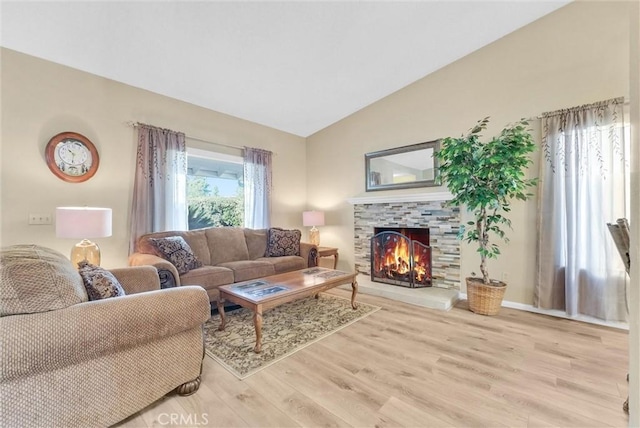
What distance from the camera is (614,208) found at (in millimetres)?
2600

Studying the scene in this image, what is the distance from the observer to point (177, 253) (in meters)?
2.98

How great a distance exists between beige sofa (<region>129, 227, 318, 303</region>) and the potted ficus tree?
6.97ft

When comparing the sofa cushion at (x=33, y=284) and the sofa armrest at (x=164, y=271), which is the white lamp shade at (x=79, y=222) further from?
the sofa cushion at (x=33, y=284)

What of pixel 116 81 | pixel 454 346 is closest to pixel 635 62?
pixel 454 346

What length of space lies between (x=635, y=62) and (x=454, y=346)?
7.20 feet

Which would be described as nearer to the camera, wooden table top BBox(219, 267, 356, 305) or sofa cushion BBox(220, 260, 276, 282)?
wooden table top BBox(219, 267, 356, 305)

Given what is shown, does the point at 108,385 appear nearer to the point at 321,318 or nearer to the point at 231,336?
the point at 231,336

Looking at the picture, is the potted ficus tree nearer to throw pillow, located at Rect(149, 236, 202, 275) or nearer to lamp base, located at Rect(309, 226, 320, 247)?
lamp base, located at Rect(309, 226, 320, 247)

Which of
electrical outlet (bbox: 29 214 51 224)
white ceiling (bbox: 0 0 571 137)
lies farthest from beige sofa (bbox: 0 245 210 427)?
white ceiling (bbox: 0 0 571 137)

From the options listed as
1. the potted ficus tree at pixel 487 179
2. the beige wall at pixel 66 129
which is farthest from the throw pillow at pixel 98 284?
the potted ficus tree at pixel 487 179

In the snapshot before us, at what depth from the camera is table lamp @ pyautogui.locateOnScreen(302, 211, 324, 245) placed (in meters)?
4.66

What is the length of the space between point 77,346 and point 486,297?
3.36 meters

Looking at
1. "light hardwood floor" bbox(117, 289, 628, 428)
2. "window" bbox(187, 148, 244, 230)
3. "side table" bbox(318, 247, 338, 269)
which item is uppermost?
"window" bbox(187, 148, 244, 230)

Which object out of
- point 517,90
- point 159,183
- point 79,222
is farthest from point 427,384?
point 159,183
